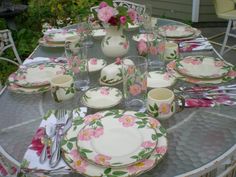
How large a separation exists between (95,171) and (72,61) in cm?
64

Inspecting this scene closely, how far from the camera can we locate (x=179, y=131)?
1.06 m

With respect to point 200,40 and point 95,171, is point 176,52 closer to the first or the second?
point 200,40

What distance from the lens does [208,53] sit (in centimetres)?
164

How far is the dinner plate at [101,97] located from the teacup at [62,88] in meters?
0.06

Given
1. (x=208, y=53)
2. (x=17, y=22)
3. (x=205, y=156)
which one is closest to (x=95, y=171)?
(x=205, y=156)

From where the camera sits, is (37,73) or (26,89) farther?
(37,73)

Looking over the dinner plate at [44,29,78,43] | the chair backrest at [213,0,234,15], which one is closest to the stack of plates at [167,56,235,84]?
the dinner plate at [44,29,78,43]

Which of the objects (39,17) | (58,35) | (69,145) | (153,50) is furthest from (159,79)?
(39,17)

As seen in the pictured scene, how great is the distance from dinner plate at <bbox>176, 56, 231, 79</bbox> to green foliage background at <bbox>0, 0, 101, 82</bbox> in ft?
7.54

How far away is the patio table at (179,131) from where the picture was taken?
3.02 feet

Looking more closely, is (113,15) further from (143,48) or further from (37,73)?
(37,73)

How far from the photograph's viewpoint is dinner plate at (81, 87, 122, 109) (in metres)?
1.20

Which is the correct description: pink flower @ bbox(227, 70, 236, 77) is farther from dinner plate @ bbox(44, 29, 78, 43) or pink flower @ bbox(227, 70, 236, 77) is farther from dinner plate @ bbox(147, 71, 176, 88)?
dinner plate @ bbox(44, 29, 78, 43)

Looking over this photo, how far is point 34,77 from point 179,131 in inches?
29.2
